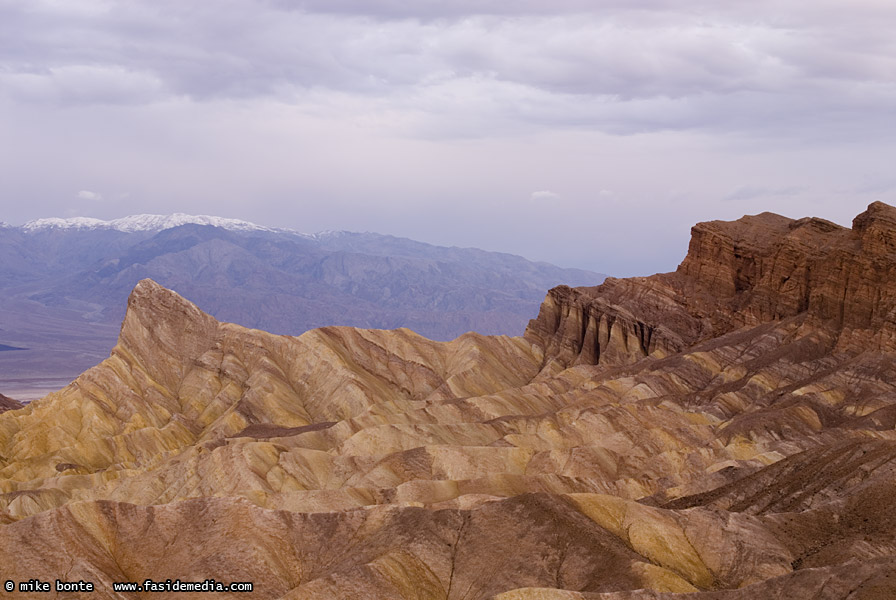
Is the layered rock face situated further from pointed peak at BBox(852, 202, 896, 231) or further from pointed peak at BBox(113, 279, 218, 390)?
pointed peak at BBox(852, 202, 896, 231)

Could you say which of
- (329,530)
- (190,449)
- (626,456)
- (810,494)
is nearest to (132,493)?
(190,449)

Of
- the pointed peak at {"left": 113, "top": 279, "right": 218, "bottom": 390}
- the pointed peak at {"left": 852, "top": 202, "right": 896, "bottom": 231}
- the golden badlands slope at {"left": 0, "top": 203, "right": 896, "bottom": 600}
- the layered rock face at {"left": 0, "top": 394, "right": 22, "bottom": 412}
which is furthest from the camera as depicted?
the layered rock face at {"left": 0, "top": 394, "right": 22, "bottom": 412}

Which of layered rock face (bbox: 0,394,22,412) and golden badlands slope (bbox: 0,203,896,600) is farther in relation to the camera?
layered rock face (bbox: 0,394,22,412)

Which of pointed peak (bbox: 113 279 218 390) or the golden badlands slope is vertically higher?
pointed peak (bbox: 113 279 218 390)

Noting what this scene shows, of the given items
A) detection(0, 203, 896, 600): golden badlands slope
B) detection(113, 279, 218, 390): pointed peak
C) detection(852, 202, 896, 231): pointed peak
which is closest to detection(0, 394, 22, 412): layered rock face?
detection(113, 279, 218, 390): pointed peak

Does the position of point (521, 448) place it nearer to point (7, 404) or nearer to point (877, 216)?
point (877, 216)

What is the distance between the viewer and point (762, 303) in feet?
411

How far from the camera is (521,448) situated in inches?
3462

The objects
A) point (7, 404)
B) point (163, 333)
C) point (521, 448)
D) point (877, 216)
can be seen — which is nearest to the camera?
point (521, 448)

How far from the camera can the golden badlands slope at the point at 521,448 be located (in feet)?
185

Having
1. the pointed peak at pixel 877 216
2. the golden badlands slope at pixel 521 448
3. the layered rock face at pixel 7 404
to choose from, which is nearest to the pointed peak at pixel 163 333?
the golden badlands slope at pixel 521 448

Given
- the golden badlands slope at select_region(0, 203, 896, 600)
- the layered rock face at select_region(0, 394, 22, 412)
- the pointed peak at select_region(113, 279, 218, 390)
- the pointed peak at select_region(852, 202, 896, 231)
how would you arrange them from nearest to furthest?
the golden badlands slope at select_region(0, 203, 896, 600)
the pointed peak at select_region(852, 202, 896, 231)
the pointed peak at select_region(113, 279, 218, 390)
the layered rock face at select_region(0, 394, 22, 412)

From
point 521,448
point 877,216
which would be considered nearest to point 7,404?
point 521,448

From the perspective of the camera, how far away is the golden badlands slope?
5631 centimetres
